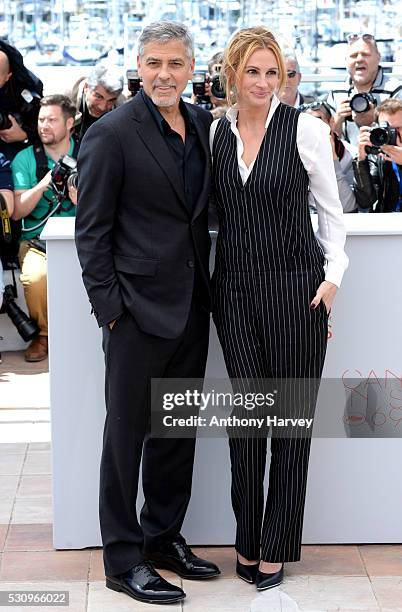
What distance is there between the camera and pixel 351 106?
5.43 m

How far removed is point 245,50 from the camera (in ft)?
9.18

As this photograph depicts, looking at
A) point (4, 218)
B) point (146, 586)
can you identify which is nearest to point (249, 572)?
point (146, 586)

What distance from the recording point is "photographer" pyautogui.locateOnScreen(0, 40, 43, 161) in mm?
5723

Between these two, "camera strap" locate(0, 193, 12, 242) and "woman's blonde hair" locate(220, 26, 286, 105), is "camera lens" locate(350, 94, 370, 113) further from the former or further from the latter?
"woman's blonde hair" locate(220, 26, 286, 105)

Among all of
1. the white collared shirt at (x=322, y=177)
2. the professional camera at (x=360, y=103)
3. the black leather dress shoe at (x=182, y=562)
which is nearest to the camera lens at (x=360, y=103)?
the professional camera at (x=360, y=103)

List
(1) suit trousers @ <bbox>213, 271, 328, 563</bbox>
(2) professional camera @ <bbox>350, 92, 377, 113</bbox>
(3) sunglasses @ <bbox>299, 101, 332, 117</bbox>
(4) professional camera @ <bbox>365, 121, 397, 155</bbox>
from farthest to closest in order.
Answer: (2) professional camera @ <bbox>350, 92, 377, 113</bbox> < (3) sunglasses @ <bbox>299, 101, 332, 117</bbox> < (4) professional camera @ <bbox>365, 121, 397, 155</bbox> < (1) suit trousers @ <bbox>213, 271, 328, 563</bbox>

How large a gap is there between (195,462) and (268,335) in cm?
60

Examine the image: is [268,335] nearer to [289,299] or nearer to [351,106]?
[289,299]

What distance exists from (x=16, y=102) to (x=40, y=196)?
27.0 inches

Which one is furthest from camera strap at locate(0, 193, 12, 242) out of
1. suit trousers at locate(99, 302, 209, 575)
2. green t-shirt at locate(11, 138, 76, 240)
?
suit trousers at locate(99, 302, 209, 575)

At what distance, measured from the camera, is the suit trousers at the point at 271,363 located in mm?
2891

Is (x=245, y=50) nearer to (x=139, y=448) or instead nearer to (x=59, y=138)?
(x=139, y=448)

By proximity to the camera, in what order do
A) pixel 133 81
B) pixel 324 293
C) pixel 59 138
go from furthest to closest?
pixel 59 138, pixel 133 81, pixel 324 293

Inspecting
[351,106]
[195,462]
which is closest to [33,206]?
[351,106]
